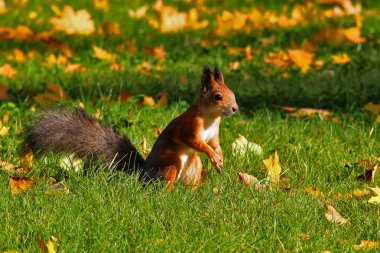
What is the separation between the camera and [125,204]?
13.0 ft

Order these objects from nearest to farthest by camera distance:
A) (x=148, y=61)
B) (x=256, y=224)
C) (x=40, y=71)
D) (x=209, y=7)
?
(x=256, y=224) < (x=40, y=71) < (x=148, y=61) < (x=209, y=7)

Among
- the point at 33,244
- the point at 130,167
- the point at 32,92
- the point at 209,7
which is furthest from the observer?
the point at 209,7

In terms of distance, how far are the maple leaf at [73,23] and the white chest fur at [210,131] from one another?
4.90 metres

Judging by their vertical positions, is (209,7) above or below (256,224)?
below

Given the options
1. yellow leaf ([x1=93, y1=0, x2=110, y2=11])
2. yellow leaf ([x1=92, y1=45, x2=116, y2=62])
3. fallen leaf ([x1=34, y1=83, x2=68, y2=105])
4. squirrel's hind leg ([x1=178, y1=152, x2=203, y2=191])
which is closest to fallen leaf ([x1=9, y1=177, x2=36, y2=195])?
squirrel's hind leg ([x1=178, y1=152, x2=203, y2=191])

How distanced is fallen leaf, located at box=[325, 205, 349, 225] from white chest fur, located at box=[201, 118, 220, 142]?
69 cm

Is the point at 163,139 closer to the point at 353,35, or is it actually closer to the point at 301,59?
the point at 301,59

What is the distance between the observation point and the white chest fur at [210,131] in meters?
4.34

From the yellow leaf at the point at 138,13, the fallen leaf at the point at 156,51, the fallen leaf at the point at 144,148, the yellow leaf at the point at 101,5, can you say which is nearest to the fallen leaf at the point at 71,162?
the fallen leaf at the point at 144,148

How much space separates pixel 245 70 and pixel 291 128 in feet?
7.89

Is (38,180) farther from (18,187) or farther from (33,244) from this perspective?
(33,244)

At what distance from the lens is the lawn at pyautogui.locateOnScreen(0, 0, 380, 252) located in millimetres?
3713

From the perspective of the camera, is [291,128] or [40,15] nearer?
[291,128]

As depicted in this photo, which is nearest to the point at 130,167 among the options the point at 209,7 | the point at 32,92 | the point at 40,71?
the point at 32,92
